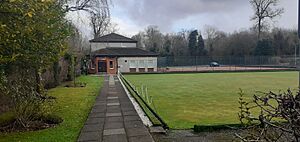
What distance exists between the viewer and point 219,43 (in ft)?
244

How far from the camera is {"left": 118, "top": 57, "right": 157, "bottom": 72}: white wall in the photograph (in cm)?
4716

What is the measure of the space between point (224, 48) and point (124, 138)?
66927mm

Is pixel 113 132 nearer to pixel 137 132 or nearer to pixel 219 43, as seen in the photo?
pixel 137 132

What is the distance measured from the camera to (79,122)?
8.87m

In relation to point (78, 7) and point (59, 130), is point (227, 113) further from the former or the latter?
point (78, 7)

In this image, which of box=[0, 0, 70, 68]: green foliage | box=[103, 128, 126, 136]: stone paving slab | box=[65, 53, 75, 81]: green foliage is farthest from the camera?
box=[65, 53, 75, 81]: green foliage

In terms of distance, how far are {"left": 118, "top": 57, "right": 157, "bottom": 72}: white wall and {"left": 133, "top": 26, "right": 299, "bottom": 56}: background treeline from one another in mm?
21467

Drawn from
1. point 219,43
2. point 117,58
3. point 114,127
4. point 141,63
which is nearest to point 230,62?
point 219,43

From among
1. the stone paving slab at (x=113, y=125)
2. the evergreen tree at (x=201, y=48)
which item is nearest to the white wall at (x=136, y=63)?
the evergreen tree at (x=201, y=48)

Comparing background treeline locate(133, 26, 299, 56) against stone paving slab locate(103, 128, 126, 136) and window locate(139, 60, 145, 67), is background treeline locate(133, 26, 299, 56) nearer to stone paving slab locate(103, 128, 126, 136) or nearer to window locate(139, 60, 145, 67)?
window locate(139, 60, 145, 67)

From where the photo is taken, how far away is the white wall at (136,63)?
47.2 meters

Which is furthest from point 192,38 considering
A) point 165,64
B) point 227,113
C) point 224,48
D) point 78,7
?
point 227,113

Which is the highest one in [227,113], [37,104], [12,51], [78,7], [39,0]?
[78,7]

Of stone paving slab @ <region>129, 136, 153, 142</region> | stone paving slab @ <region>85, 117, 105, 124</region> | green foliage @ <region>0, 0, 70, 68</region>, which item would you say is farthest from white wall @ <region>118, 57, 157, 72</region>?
stone paving slab @ <region>129, 136, 153, 142</region>
